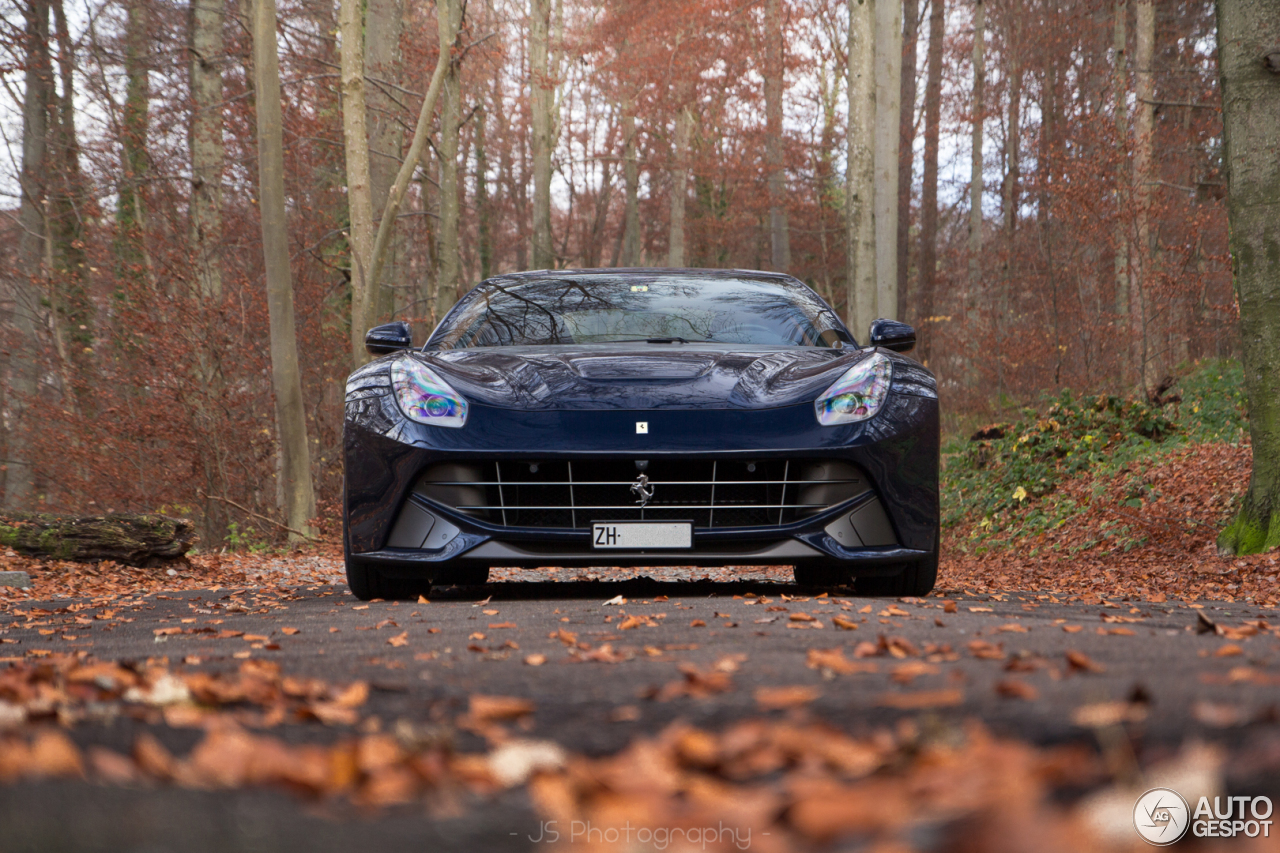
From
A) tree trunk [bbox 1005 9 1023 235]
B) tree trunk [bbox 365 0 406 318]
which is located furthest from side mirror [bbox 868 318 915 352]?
tree trunk [bbox 1005 9 1023 235]

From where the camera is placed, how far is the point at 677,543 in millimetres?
4598

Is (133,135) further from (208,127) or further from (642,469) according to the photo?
(642,469)

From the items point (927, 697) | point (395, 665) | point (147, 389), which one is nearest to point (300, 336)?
point (147, 389)

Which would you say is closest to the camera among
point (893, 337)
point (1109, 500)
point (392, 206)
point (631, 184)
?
point (893, 337)

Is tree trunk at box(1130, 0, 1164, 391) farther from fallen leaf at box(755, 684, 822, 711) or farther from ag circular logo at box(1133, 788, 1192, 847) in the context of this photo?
ag circular logo at box(1133, 788, 1192, 847)

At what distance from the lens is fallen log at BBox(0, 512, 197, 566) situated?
319 inches

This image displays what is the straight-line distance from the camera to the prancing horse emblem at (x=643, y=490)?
15.2ft

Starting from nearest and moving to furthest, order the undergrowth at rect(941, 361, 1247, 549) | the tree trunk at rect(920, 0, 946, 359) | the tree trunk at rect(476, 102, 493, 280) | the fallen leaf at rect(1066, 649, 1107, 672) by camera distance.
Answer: the fallen leaf at rect(1066, 649, 1107, 672) → the undergrowth at rect(941, 361, 1247, 549) → the tree trunk at rect(920, 0, 946, 359) → the tree trunk at rect(476, 102, 493, 280)

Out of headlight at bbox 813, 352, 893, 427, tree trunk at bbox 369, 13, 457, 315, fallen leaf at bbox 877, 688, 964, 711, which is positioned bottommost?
fallen leaf at bbox 877, 688, 964, 711

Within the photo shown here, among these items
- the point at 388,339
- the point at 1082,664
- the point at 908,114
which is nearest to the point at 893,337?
the point at 388,339

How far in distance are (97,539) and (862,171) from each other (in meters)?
10.4

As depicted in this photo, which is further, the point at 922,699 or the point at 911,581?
the point at 911,581

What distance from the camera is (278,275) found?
11.7 m

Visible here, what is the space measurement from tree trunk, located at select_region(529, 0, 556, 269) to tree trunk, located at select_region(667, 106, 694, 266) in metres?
5.77
